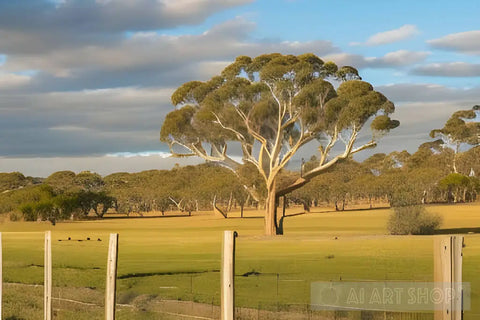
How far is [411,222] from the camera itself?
5075 centimetres

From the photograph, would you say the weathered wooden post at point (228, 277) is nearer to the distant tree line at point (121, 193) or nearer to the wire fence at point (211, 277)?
the wire fence at point (211, 277)

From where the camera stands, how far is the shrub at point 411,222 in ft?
166

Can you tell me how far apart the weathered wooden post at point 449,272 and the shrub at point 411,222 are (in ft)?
146

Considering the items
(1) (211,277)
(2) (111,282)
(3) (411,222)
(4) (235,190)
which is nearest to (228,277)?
(2) (111,282)

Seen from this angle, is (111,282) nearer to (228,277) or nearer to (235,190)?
(228,277)

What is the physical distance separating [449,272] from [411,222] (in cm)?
4494

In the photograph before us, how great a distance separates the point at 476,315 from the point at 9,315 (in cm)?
957

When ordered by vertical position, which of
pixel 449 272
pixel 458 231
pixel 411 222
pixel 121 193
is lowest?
pixel 458 231

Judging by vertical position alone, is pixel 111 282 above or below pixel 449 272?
below

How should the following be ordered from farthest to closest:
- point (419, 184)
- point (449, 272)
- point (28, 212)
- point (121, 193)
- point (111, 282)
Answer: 1. point (121, 193)
2. point (419, 184)
3. point (28, 212)
4. point (111, 282)
5. point (449, 272)

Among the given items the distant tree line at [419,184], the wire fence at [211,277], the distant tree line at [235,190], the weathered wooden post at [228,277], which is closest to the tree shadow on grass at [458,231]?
the wire fence at [211,277]

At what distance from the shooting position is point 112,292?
423 inches

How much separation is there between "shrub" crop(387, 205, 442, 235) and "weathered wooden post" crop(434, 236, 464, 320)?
44.4 metres

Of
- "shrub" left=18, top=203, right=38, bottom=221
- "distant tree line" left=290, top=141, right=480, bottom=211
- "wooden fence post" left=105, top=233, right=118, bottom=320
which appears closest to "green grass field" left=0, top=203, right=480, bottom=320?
"wooden fence post" left=105, top=233, right=118, bottom=320
